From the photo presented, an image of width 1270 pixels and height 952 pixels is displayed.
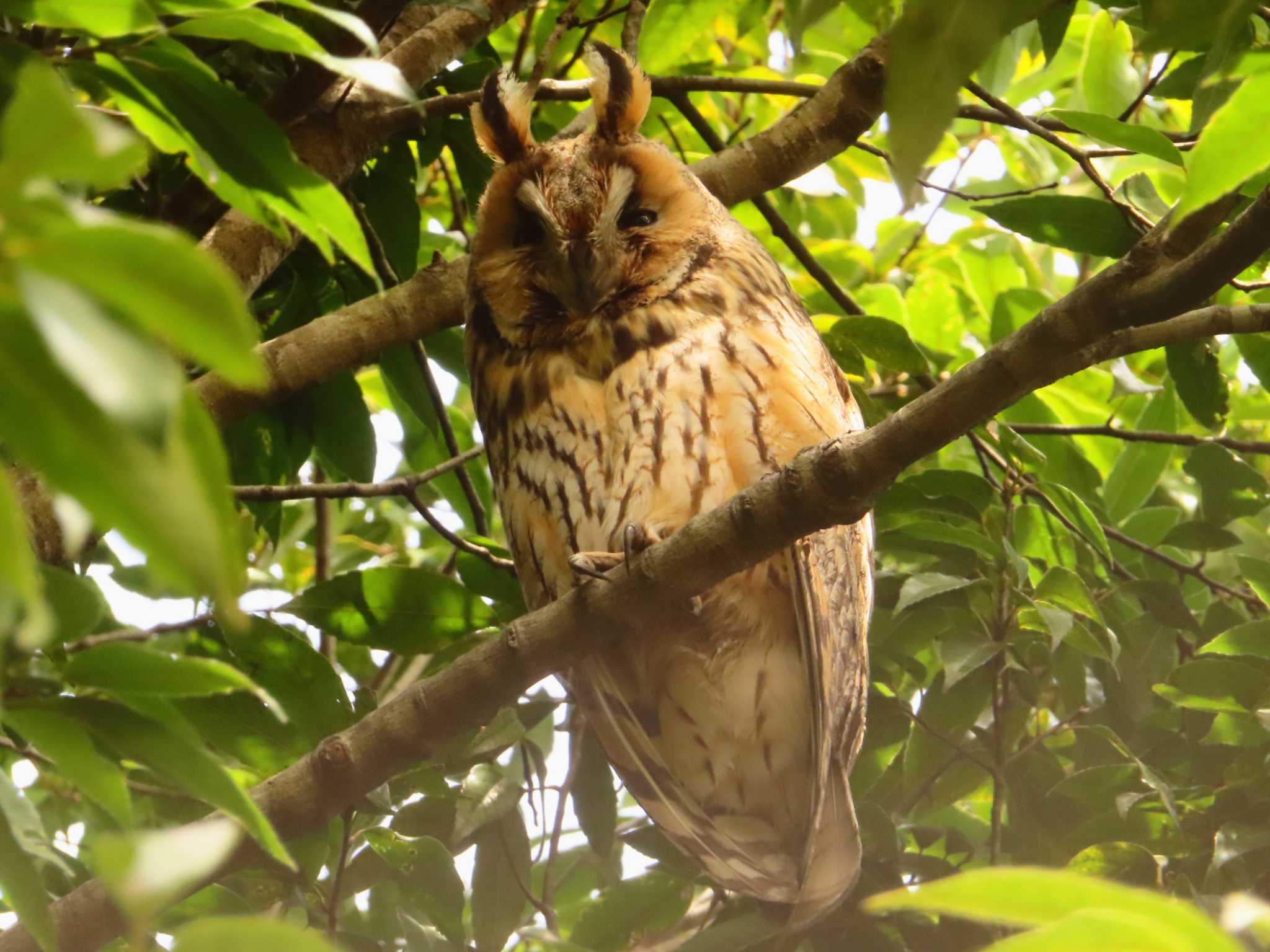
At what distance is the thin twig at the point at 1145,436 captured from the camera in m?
2.14

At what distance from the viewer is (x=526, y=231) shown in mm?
2320

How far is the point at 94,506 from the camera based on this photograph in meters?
0.55

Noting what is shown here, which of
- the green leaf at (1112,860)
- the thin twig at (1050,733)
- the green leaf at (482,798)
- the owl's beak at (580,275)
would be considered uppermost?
the owl's beak at (580,275)

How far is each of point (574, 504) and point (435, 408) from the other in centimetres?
32

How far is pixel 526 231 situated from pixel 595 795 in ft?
3.28

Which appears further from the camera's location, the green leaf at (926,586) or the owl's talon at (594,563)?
the green leaf at (926,586)

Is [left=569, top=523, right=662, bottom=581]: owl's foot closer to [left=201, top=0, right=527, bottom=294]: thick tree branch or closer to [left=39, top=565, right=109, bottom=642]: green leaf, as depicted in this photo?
[left=201, top=0, right=527, bottom=294]: thick tree branch

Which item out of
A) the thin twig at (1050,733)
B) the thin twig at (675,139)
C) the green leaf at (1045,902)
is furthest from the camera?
the thin twig at (675,139)

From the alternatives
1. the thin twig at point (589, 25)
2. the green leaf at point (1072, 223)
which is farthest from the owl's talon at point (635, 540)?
the thin twig at point (589, 25)

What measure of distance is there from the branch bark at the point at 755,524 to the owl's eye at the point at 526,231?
2.89 ft

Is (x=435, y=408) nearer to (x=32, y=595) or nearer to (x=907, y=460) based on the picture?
(x=907, y=460)

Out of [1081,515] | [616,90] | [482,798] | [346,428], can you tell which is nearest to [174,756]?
[482,798]

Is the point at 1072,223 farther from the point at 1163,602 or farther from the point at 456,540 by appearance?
the point at 456,540

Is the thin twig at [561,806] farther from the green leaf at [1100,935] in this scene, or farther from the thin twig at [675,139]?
the green leaf at [1100,935]
